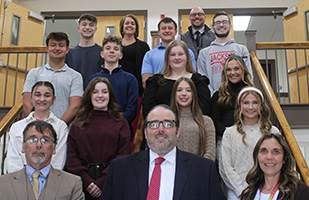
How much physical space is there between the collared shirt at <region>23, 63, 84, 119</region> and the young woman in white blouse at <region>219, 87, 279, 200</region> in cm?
141

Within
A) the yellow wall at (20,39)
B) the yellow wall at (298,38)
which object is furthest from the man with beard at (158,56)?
the yellow wall at (298,38)

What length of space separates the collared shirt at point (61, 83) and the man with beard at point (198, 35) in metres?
1.62

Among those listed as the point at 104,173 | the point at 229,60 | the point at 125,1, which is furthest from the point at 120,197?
the point at 125,1

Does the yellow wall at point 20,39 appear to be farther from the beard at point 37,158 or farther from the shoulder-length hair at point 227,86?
the beard at point 37,158

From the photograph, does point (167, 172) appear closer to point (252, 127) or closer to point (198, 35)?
point (252, 127)

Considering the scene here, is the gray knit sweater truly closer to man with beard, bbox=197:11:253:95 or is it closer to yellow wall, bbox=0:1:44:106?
man with beard, bbox=197:11:253:95

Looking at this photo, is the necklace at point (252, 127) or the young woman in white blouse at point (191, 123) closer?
the young woman in white blouse at point (191, 123)

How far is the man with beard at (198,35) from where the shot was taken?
4.15 meters

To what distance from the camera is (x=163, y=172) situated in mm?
1968

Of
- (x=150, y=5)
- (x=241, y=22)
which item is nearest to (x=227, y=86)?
(x=150, y=5)

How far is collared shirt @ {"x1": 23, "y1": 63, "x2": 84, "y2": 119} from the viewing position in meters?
3.05

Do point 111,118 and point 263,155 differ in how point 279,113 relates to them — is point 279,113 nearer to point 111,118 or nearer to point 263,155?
point 263,155

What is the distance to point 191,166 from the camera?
195 centimetres

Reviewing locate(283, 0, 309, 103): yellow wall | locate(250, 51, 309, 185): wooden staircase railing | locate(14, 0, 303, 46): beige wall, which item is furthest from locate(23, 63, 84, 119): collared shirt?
locate(283, 0, 309, 103): yellow wall
